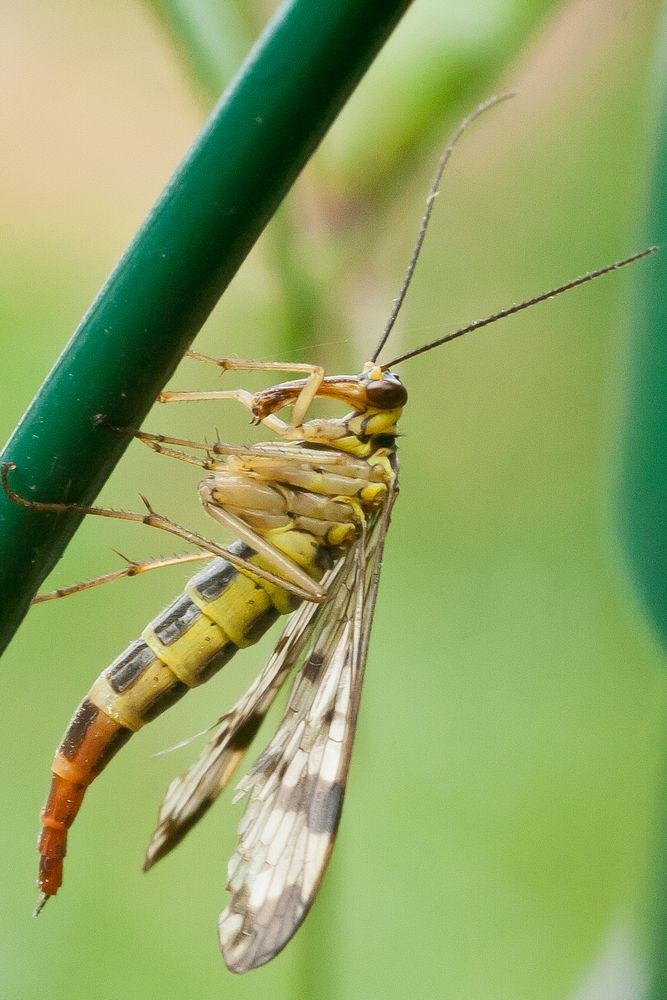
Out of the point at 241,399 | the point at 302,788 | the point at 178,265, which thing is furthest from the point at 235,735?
the point at 178,265

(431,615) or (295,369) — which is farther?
(431,615)

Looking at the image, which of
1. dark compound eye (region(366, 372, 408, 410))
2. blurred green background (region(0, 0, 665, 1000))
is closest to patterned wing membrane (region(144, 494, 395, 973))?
dark compound eye (region(366, 372, 408, 410))

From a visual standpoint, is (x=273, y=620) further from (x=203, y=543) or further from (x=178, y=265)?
(x=178, y=265)

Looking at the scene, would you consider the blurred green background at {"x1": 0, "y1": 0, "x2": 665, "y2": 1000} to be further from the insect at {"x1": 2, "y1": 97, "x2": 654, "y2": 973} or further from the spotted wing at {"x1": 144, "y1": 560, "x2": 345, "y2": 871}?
the spotted wing at {"x1": 144, "y1": 560, "x2": 345, "y2": 871}

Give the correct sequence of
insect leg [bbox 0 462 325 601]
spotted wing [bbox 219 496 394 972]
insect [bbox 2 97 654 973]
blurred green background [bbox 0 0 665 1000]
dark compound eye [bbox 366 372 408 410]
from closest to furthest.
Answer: spotted wing [bbox 219 496 394 972] < insect [bbox 2 97 654 973] < insect leg [bbox 0 462 325 601] < dark compound eye [bbox 366 372 408 410] < blurred green background [bbox 0 0 665 1000]

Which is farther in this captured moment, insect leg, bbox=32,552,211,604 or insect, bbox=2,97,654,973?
insect leg, bbox=32,552,211,604

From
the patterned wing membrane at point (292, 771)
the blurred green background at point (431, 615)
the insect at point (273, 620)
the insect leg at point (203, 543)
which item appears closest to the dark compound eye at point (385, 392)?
the insect at point (273, 620)

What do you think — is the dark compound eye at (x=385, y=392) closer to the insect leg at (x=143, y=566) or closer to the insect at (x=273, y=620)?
the insect at (x=273, y=620)
